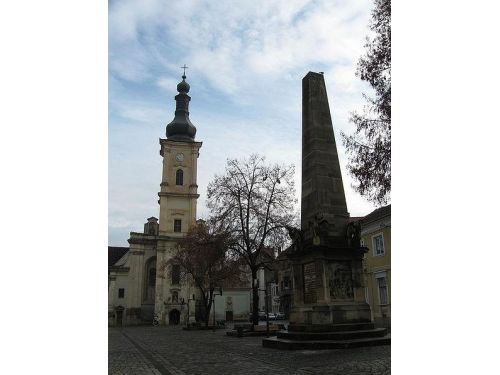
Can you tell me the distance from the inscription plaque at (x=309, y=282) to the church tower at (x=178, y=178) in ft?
133

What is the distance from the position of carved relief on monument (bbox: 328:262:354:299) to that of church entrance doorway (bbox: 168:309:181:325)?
134 feet

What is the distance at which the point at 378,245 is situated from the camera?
1033 inches

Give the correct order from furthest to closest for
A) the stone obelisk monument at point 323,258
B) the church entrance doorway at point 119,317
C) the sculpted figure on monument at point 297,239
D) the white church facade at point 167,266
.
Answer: the church entrance doorway at point 119,317
the white church facade at point 167,266
the sculpted figure on monument at point 297,239
the stone obelisk monument at point 323,258

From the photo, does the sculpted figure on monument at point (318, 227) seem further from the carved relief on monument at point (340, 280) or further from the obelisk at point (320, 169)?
the carved relief on monument at point (340, 280)

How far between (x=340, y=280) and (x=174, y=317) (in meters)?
41.5

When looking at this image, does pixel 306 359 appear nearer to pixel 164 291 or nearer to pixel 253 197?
pixel 253 197

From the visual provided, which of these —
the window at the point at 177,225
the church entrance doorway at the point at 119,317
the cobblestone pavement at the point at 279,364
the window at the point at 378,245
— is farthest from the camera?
the window at the point at 177,225

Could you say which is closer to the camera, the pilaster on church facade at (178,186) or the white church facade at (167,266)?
the white church facade at (167,266)

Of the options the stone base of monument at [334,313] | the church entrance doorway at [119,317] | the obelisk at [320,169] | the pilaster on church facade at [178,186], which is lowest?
the church entrance doorway at [119,317]

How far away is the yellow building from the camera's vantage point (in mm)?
25000

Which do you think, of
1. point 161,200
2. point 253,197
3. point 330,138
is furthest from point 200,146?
point 330,138

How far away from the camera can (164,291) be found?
50062mm

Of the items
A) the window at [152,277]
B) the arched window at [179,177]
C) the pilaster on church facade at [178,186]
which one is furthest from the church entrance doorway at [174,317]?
the arched window at [179,177]

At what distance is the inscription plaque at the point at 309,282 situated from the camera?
1191 centimetres
